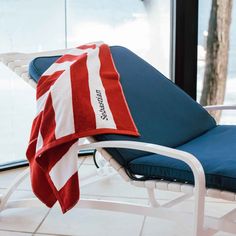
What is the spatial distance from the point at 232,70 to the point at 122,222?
5.13 feet

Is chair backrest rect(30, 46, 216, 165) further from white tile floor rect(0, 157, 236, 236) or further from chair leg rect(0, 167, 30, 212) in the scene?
chair leg rect(0, 167, 30, 212)

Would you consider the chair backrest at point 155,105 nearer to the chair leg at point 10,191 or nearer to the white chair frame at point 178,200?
the white chair frame at point 178,200

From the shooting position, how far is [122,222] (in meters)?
2.01

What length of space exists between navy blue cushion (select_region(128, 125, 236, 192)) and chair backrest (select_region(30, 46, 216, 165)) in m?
0.10

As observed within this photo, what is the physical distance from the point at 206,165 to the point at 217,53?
5.77 feet

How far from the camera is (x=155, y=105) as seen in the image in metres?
1.98

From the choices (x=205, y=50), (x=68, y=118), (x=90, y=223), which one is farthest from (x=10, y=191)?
(x=205, y=50)

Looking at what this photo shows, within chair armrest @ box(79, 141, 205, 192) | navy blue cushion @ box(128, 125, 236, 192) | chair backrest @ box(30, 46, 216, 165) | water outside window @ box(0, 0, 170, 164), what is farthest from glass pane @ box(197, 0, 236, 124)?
chair armrest @ box(79, 141, 205, 192)

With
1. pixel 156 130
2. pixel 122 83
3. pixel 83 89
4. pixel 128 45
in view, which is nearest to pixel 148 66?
pixel 122 83

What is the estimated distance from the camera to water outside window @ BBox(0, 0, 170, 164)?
107 inches

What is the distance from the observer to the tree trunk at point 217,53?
3000mm

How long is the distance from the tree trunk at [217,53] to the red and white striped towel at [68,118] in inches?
54.8

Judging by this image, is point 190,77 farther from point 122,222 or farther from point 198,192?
point 198,192

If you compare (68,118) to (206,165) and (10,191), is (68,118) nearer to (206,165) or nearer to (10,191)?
(206,165)
